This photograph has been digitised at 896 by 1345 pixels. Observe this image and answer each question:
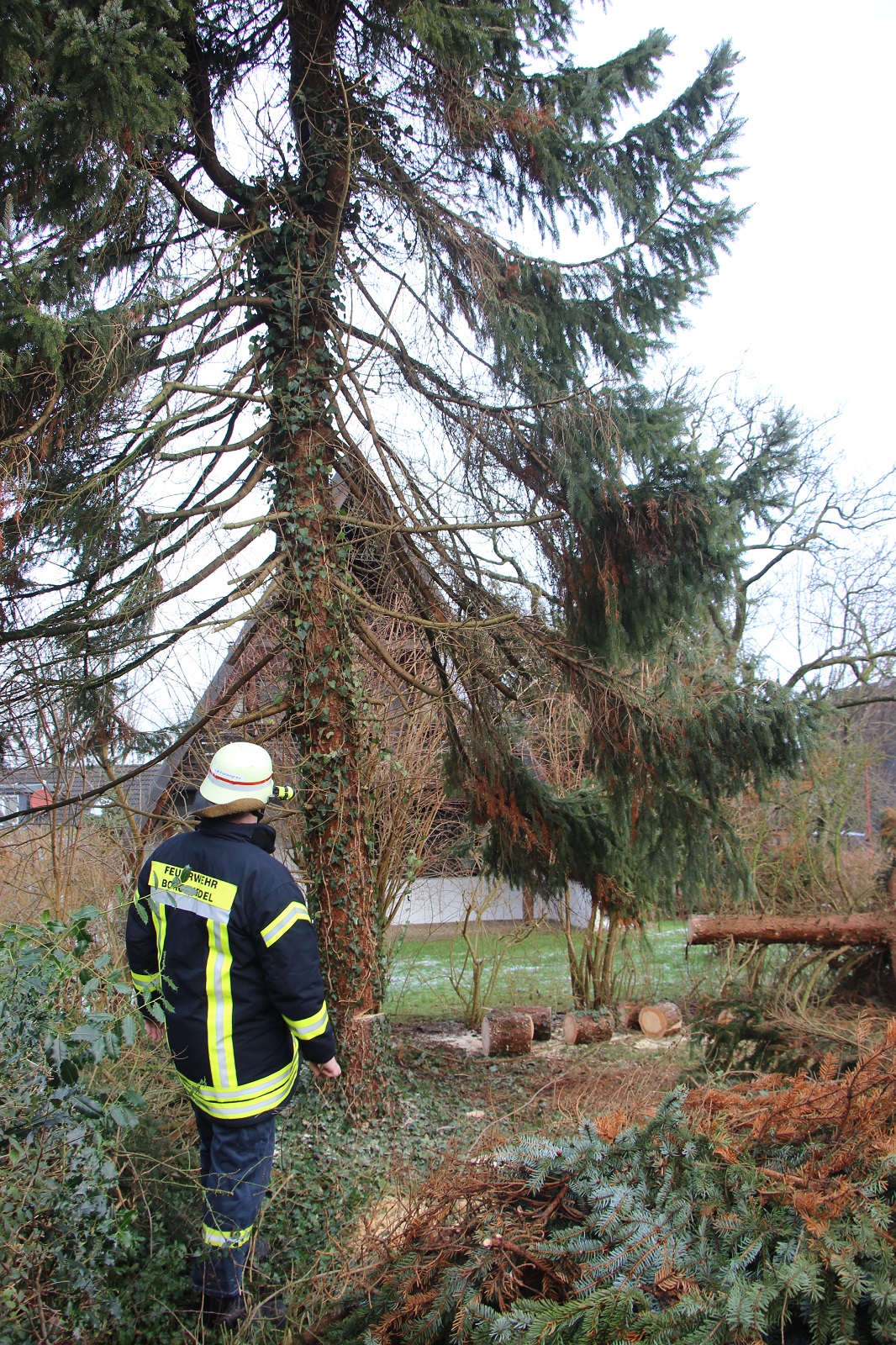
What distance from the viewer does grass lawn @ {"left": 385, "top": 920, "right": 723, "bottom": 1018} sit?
34.2 feet

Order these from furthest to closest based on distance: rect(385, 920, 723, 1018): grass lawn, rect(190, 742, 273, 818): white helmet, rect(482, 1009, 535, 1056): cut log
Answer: rect(385, 920, 723, 1018): grass lawn → rect(482, 1009, 535, 1056): cut log → rect(190, 742, 273, 818): white helmet

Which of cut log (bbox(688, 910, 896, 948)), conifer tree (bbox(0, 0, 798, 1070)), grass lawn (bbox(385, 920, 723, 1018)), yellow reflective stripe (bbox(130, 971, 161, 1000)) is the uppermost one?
conifer tree (bbox(0, 0, 798, 1070))

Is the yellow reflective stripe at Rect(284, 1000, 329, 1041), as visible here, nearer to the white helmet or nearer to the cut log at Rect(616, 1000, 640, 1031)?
the white helmet

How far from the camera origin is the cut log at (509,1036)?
8.43 meters

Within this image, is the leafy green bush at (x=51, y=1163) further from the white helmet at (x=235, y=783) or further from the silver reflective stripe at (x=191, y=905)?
the white helmet at (x=235, y=783)

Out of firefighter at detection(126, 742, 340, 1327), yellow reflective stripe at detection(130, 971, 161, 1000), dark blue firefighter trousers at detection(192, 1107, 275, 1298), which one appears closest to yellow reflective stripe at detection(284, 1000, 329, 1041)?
firefighter at detection(126, 742, 340, 1327)

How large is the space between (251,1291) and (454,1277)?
1.45 meters

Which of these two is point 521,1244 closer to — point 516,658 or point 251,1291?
point 251,1291

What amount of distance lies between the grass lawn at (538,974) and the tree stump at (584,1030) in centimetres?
101

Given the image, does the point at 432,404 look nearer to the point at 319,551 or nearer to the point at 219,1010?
the point at 319,551

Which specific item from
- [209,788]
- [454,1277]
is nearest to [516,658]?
[209,788]

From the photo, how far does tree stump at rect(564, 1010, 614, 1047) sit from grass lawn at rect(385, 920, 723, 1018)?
1.01 meters

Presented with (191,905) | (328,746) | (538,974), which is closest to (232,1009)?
(191,905)

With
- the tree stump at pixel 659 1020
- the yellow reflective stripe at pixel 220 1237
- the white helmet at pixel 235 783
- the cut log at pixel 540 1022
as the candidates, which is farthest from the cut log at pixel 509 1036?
the white helmet at pixel 235 783
